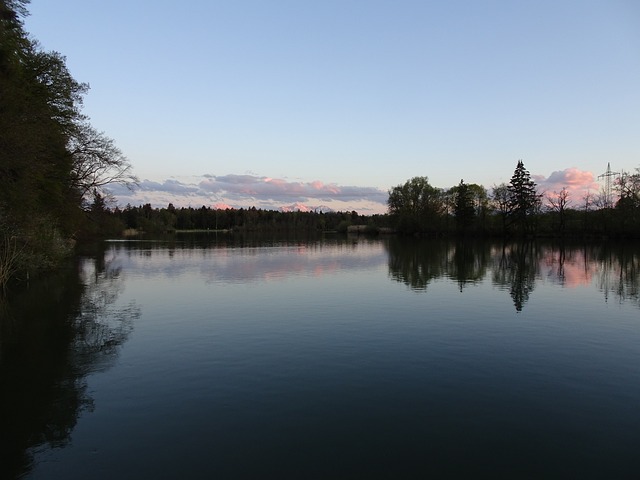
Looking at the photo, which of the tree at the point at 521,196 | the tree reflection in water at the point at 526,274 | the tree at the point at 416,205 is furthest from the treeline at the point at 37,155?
the tree at the point at 416,205

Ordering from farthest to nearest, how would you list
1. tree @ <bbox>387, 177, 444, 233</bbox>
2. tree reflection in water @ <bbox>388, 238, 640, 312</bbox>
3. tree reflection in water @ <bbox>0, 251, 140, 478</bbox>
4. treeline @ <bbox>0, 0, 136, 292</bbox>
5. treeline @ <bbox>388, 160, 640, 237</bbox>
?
tree @ <bbox>387, 177, 444, 233</bbox>
treeline @ <bbox>388, 160, 640, 237</bbox>
tree reflection in water @ <bbox>388, 238, 640, 312</bbox>
treeline @ <bbox>0, 0, 136, 292</bbox>
tree reflection in water @ <bbox>0, 251, 140, 478</bbox>

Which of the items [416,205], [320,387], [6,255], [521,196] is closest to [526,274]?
[320,387]

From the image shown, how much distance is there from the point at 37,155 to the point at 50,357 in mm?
10143

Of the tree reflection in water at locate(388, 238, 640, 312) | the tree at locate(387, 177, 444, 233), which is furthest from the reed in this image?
the tree at locate(387, 177, 444, 233)

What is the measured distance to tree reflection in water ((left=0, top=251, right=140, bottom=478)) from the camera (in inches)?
325

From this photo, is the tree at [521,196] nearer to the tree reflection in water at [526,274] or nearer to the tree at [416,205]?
the tree at [416,205]

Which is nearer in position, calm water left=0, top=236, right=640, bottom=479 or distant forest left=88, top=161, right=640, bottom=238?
calm water left=0, top=236, right=640, bottom=479

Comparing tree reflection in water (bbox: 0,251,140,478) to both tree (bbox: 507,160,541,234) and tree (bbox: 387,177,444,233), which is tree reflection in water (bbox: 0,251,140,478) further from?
tree (bbox: 387,177,444,233)

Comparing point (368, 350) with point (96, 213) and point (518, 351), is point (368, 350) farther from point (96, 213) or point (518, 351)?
point (96, 213)

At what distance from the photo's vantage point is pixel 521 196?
86125 mm

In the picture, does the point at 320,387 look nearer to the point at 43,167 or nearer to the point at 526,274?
the point at 43,167

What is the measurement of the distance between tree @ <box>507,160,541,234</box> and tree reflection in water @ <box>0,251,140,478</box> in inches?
3187

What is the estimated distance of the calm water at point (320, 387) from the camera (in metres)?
7.33

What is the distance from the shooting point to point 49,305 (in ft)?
67.6
